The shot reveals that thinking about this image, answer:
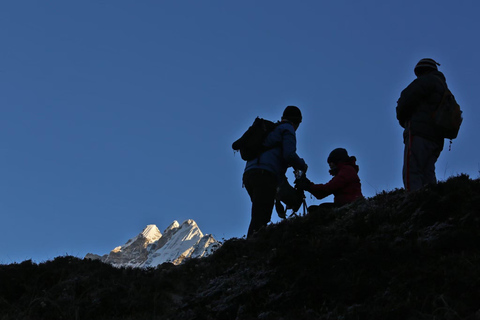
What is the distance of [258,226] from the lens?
11453 mm

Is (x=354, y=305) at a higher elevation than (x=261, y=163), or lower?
lower

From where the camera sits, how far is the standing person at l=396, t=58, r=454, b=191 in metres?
10.7

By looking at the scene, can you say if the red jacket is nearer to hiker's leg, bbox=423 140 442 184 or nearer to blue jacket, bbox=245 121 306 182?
blue jacket, bbox=245 121 306 182

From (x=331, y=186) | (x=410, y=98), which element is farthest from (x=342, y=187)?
(x=410, y=98)

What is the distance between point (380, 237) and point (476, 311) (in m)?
2.46

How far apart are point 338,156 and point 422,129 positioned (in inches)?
85.6

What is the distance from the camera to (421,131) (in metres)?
10.7

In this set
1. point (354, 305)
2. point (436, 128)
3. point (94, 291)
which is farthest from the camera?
point (436, 128)

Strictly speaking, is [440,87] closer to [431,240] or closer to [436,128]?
[436,128]

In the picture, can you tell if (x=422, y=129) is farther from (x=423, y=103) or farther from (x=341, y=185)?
(x=341, y=185)

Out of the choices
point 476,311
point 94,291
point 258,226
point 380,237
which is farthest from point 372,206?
point 94,291

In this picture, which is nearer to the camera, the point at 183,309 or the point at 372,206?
the point at 183,309

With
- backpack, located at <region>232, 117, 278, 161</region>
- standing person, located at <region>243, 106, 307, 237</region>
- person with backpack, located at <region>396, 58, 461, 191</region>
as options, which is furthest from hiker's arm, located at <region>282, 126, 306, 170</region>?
person with backpack, located at <region>396, 58, 461, 191</region>

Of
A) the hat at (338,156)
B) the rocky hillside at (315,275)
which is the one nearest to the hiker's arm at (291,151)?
the hat at (338,156)
